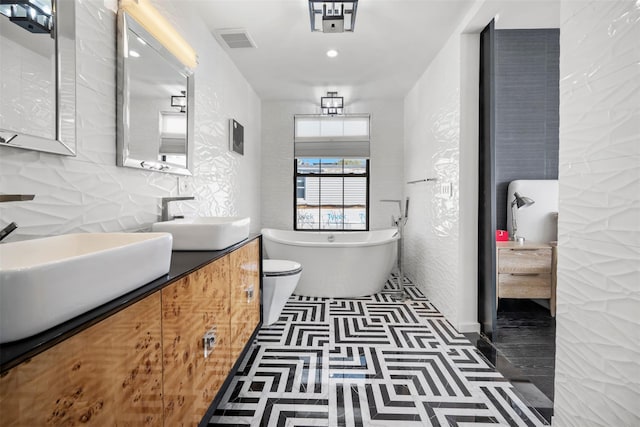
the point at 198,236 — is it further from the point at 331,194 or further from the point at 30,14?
the point at 331,194

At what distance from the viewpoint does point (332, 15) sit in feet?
7.02

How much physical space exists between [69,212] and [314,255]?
243cm

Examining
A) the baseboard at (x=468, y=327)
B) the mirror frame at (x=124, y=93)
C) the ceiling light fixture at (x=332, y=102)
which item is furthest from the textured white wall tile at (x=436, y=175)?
the mirror frame at (x=124, y=93)

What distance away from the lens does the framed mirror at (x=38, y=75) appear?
93 centimetres

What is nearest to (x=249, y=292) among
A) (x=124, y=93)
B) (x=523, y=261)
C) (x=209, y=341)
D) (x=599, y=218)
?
(x=209, y=341)

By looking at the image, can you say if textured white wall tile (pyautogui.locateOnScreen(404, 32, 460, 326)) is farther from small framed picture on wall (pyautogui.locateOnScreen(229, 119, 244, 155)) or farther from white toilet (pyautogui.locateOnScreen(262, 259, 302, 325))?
small framed picture on wall (pyautogui.locateOnScreen(229, 119, 244, 155))

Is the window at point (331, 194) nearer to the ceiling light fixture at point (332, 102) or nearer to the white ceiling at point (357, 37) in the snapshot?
the ceiling light fixture at point (332, 102)

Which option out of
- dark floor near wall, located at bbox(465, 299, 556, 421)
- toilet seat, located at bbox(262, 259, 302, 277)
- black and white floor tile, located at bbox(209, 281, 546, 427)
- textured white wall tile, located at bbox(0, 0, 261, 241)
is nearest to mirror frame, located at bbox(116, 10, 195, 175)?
textured white wall tile, located at bbox(0, 0, 261, 241)

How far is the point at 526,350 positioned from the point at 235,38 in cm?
327

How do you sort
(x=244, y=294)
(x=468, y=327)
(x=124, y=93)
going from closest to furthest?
1. (x=124, y=93)
2. (x=244, y=294)
3. (x=468, y=327)

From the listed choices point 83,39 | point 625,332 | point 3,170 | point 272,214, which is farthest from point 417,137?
point 3,170

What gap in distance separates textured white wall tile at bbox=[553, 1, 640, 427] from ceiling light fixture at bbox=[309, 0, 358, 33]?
1.25m

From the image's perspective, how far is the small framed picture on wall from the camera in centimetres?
305

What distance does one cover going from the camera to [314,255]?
3.39 m
